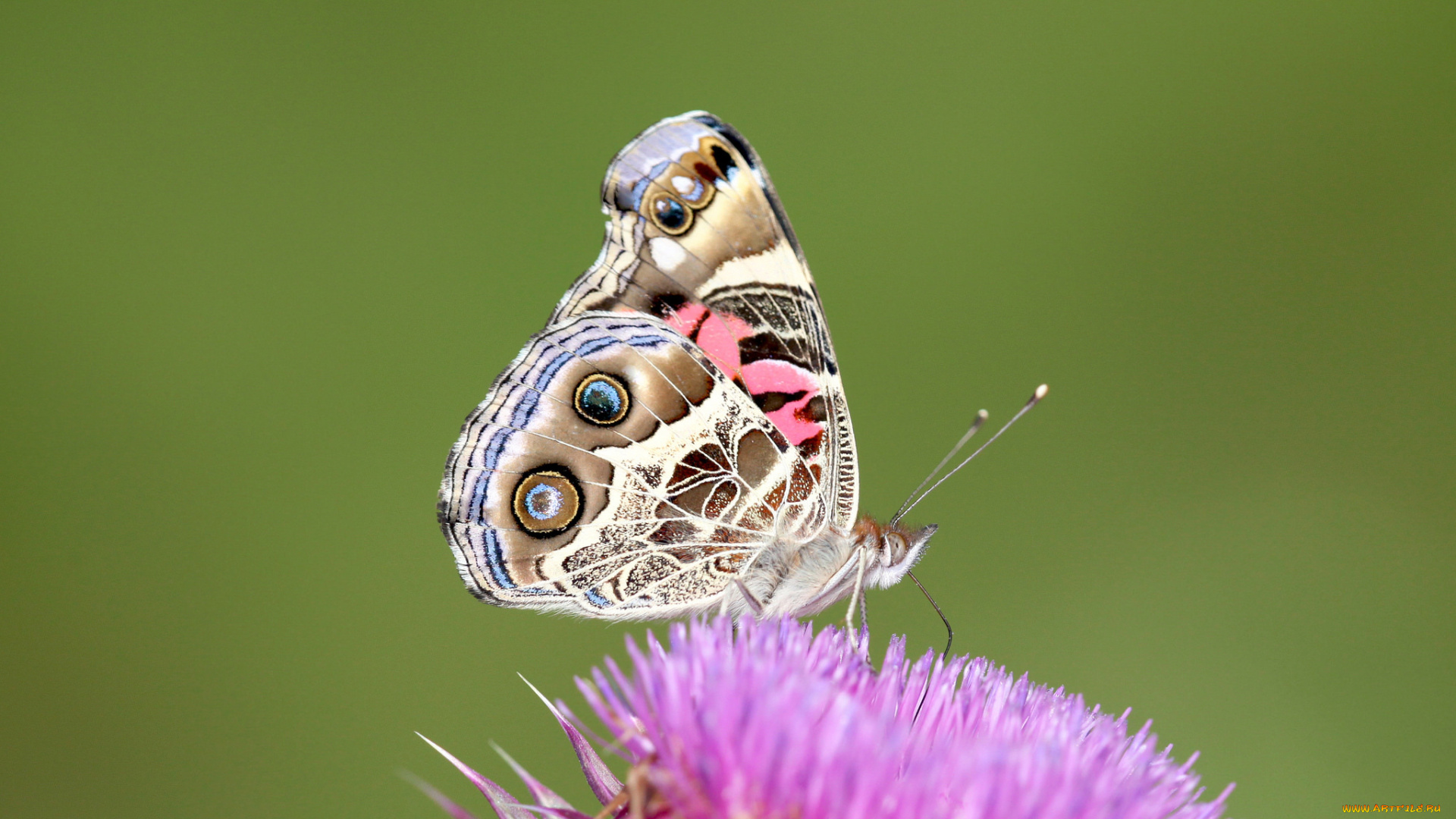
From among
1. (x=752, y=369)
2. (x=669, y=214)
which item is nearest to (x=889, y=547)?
(x=752, y=369)

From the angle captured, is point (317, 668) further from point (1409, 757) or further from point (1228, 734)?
point (1409, 757)

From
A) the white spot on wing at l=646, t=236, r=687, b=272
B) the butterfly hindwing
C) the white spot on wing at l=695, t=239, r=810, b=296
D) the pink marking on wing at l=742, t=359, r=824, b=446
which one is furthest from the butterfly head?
the white spot on wing at l=646, t=236, r=687, b=272

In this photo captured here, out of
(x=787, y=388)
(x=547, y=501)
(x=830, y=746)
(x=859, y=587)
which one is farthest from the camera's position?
(x=787, y=388)

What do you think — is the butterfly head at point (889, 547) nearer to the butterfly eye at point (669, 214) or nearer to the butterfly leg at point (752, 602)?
the butterfly leg at point (752, 602)

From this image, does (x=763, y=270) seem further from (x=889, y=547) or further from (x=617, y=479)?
(x=889, y=547)

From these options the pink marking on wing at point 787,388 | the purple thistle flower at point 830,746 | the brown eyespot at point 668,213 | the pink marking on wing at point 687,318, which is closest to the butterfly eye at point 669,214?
the brown eyespot at point 668,213

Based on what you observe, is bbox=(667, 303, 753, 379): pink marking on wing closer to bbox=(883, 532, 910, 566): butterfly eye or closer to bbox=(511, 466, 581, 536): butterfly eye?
bbox=(511, 466, 581, 536): butterfly eye

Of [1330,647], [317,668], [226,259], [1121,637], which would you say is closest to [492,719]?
[317,668]
